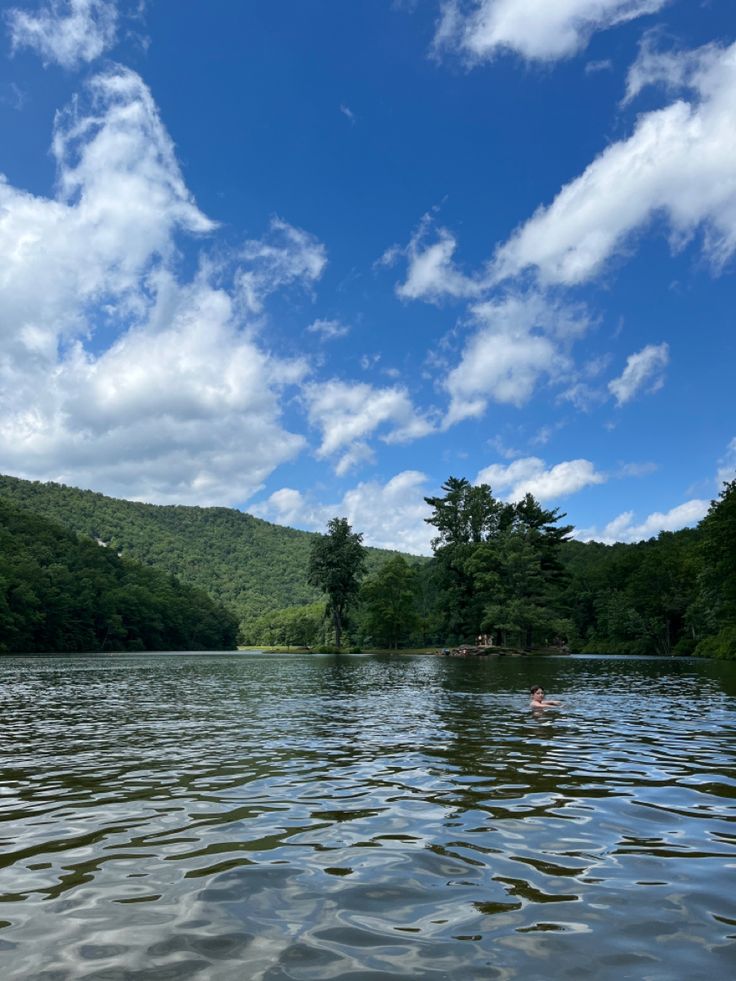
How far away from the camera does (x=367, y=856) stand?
7.98 metres

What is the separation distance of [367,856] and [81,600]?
443 feet

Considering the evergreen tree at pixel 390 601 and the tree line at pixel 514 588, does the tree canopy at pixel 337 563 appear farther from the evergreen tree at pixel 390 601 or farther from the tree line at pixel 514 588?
the evergreen tree at pixel 390 601

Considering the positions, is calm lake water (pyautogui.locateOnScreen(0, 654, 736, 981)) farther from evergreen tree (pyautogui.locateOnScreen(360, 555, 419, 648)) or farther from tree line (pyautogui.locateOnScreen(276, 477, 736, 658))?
evergreen tree (pyautogui.locateOnScreen(360, 555, 419, 648))

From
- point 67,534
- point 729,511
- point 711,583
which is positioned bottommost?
point 711,583

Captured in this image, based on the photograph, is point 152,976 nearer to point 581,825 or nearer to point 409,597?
point 581,825

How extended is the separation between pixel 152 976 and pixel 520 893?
3.53m

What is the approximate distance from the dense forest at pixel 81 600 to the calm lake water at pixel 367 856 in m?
102

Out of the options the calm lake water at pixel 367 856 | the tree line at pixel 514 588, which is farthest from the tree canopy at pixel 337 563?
the calm lake water at pixel 367 856

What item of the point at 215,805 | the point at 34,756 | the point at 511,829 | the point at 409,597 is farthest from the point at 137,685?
the point at 409,597

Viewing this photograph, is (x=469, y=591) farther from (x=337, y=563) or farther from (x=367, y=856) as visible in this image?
(x=367, y=856)

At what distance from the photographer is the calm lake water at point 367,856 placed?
538cm

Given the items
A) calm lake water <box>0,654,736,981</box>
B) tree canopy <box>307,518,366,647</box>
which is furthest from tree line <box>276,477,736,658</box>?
calm lake water <box>0,654,736,981</box>

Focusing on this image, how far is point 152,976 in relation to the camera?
16.3 feet

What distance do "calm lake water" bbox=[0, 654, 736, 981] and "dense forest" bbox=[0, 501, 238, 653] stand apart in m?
102
